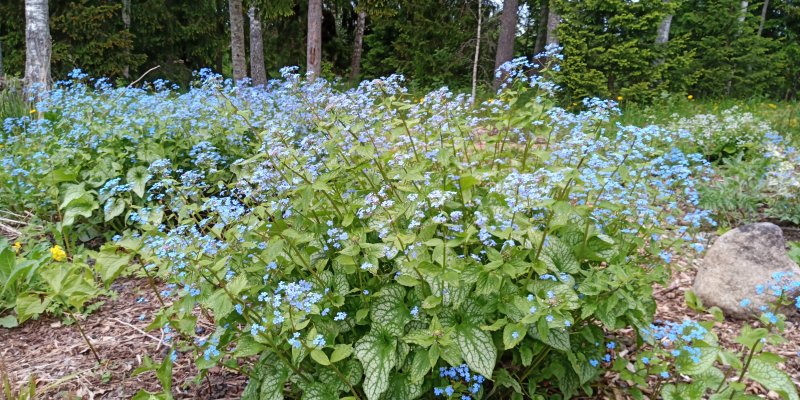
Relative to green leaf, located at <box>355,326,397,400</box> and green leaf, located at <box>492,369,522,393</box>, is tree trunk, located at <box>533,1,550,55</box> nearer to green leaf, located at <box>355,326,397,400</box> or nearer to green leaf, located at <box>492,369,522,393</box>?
green leaf, located at <box>492,369,522,393</box>

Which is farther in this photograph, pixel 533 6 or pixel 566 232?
pixel 533 6

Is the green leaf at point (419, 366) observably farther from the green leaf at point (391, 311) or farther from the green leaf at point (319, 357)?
the green leaf at point (319, 357)

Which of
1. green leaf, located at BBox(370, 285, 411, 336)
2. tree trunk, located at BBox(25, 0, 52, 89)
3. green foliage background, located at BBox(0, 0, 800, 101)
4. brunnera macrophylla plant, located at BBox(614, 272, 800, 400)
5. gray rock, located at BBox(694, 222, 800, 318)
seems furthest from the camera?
green foliage background, located at BBox(0, 0, 800, 101)

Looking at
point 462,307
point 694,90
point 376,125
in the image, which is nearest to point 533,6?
point 694,90

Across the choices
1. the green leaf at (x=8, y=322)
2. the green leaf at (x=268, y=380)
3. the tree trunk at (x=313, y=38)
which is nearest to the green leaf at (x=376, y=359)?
the green leaf at (x=268, y=380)

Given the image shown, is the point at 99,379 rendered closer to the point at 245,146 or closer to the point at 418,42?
the point at 245,146

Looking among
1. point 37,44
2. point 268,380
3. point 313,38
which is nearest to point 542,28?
point 313,38

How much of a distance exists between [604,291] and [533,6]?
12538 mm

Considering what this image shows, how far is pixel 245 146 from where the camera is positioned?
4.02 m

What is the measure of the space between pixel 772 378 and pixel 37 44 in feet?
23.6

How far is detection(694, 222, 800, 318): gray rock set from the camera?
254 cm

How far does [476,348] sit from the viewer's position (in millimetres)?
1646

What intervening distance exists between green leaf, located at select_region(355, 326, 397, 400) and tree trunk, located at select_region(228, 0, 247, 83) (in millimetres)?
6668

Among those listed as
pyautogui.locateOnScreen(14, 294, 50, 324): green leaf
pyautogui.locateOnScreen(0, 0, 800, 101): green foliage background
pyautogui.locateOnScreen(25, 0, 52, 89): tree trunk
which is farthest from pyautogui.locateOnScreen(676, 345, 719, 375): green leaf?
pyautogui.locateOnScreen(0, 0, 800, 101): green foliage background
